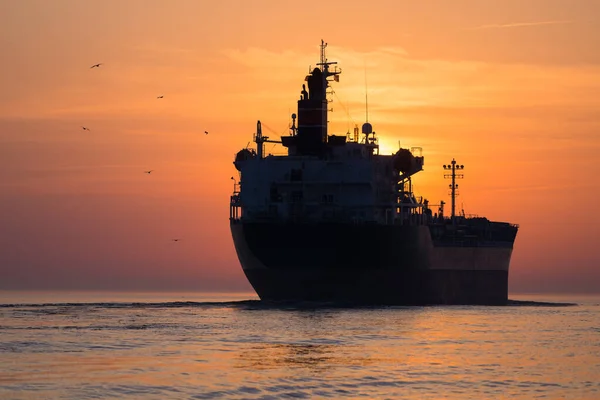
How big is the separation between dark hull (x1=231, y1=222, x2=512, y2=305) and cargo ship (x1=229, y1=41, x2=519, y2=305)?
0.22 feet

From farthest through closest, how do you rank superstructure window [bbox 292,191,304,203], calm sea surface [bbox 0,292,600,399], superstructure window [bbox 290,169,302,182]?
superstructure window [bbox 290,169,302,182]
superstructure window [bbox 292,191,304,203]
calm sea surface [bbox 0,292,600,399]

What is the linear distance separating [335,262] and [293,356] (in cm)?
2944

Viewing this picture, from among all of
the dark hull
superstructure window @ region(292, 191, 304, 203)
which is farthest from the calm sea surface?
superstructure window @ region(292, 191, 304, 203)

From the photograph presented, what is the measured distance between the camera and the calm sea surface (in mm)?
36625

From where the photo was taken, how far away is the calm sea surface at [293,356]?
120 ft

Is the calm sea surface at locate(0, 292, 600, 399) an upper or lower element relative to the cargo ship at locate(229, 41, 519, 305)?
lower

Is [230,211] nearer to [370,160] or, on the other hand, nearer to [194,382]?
[370,160]

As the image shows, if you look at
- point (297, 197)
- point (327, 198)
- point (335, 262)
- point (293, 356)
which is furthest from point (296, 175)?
point (293, 356)

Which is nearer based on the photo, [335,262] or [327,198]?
[335,262]

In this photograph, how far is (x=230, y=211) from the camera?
84.0 m

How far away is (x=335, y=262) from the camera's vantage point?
74688 millimetres

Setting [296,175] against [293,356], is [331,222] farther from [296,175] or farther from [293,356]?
[293,356]

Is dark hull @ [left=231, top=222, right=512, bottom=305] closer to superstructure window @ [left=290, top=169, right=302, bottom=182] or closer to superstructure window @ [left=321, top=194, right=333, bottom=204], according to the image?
superstructure window @ [left=321, top=194, right=333, bottom=204]

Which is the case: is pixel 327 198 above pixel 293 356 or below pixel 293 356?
above
